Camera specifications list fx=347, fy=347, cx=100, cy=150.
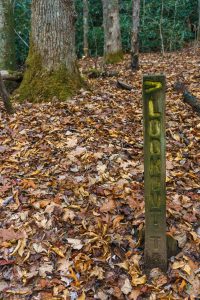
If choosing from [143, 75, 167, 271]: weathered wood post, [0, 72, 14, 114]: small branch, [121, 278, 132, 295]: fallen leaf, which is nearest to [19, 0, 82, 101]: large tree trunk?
[0, 72, 14, 114]: small branch

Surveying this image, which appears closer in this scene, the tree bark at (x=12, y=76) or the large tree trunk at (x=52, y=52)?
the large tree trunk at (x=52, y=52)

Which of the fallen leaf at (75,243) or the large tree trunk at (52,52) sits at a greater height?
the large tree trunk at (52,52)

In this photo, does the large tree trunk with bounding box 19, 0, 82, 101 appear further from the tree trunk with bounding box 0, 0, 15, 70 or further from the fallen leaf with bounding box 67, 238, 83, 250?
the fallen leaf with bounding box 67, 238, 83, 250

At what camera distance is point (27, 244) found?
10.7 feet

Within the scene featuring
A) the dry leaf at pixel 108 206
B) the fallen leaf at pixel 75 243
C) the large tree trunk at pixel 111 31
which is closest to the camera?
the fallen leaf at pixel 75 243

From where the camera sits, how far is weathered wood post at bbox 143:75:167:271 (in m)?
2.55

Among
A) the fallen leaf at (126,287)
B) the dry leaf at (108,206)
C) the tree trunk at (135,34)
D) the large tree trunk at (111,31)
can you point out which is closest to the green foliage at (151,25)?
the large tree trunk at (111,31)

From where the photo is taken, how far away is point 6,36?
780cm

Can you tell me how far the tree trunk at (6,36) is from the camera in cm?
763

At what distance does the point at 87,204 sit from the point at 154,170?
1.15 m

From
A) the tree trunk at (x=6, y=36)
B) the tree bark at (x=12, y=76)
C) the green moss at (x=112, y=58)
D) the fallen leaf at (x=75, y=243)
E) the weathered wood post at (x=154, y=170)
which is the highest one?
the tree trunk at (x=6, y=36)

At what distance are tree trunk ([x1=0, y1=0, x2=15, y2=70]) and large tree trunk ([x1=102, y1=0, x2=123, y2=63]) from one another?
4040mm

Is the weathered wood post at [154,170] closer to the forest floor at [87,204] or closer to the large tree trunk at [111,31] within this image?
the forest floor at [87,204]

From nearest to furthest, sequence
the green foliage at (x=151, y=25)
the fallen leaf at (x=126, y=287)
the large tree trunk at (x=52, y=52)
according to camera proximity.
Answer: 1. the fallen leaf at (x=126, y=287)
2. the large tree trunk at (x=52, y=52)
3. the green foliage at (x=151, y=25)
